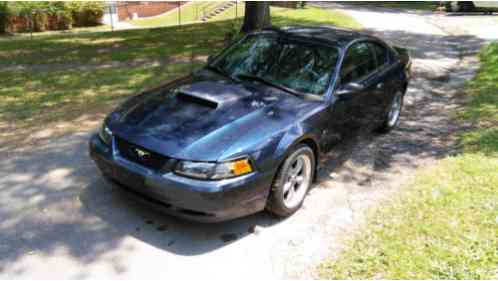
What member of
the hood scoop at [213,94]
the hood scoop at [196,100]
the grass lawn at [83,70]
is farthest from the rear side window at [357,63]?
the grass lawn at [83,70]

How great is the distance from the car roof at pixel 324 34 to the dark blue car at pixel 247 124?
1cm

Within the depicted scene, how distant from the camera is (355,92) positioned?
4.48m

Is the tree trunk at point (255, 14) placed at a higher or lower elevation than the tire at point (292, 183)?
higher

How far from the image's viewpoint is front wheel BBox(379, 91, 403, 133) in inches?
229

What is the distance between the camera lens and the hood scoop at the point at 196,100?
12.5 ft

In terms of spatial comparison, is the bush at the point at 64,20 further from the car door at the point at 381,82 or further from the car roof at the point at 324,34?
the car door at the point at 381,82

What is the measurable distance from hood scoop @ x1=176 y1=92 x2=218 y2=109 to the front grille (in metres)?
0.74

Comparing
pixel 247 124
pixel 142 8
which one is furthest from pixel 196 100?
pixel 142 8

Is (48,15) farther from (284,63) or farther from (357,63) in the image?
(357,63)

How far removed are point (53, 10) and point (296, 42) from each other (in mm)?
19394

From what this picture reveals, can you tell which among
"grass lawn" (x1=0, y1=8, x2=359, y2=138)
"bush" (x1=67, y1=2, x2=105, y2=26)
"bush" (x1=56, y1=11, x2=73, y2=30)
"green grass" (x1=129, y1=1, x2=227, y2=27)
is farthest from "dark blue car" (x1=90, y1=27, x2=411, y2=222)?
"green grass" (x1=129, y1=1, x2=227, y2=27)

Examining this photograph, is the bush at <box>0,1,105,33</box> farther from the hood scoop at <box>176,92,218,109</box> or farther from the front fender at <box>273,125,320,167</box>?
the front fender at <box>273,125,320,167</box>

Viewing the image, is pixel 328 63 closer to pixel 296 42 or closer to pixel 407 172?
pixel 296 42

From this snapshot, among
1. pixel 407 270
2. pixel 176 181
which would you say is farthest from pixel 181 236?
pixel 407 270
